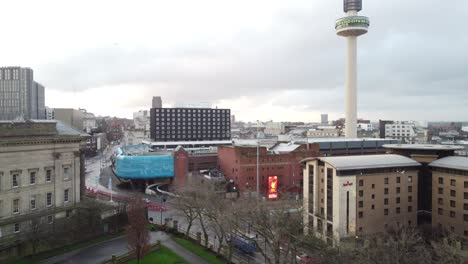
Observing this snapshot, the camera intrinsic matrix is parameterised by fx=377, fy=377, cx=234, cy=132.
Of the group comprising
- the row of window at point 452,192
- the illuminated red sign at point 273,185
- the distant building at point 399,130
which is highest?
the distant building at point 399,130

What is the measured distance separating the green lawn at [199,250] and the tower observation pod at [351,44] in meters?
94.6

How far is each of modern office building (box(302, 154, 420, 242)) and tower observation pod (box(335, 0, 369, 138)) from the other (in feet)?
257

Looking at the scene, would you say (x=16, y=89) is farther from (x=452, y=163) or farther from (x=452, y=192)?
(x=452, y=192)

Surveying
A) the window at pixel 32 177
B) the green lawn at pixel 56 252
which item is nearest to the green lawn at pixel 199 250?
the green lawn at pixel 56 252

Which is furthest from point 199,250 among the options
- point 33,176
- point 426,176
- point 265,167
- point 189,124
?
point 189,124

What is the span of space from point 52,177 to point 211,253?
68.9 ft

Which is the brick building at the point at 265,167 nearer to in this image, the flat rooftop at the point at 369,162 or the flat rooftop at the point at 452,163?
the flat rooftop at the point at 369,162

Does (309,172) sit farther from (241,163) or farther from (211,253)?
(241,163)

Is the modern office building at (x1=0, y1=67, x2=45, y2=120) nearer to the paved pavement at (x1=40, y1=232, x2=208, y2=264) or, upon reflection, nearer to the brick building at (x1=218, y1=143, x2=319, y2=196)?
the brick building at (x1=218, y1=143, x2=319, y2=196)

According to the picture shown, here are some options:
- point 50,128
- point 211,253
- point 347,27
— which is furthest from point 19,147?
point 347,27

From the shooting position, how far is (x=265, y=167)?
75.2 m

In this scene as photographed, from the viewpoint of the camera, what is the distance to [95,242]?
42.6 m

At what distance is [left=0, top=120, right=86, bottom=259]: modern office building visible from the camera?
38781 millimetres

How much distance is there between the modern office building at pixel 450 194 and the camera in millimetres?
43094
